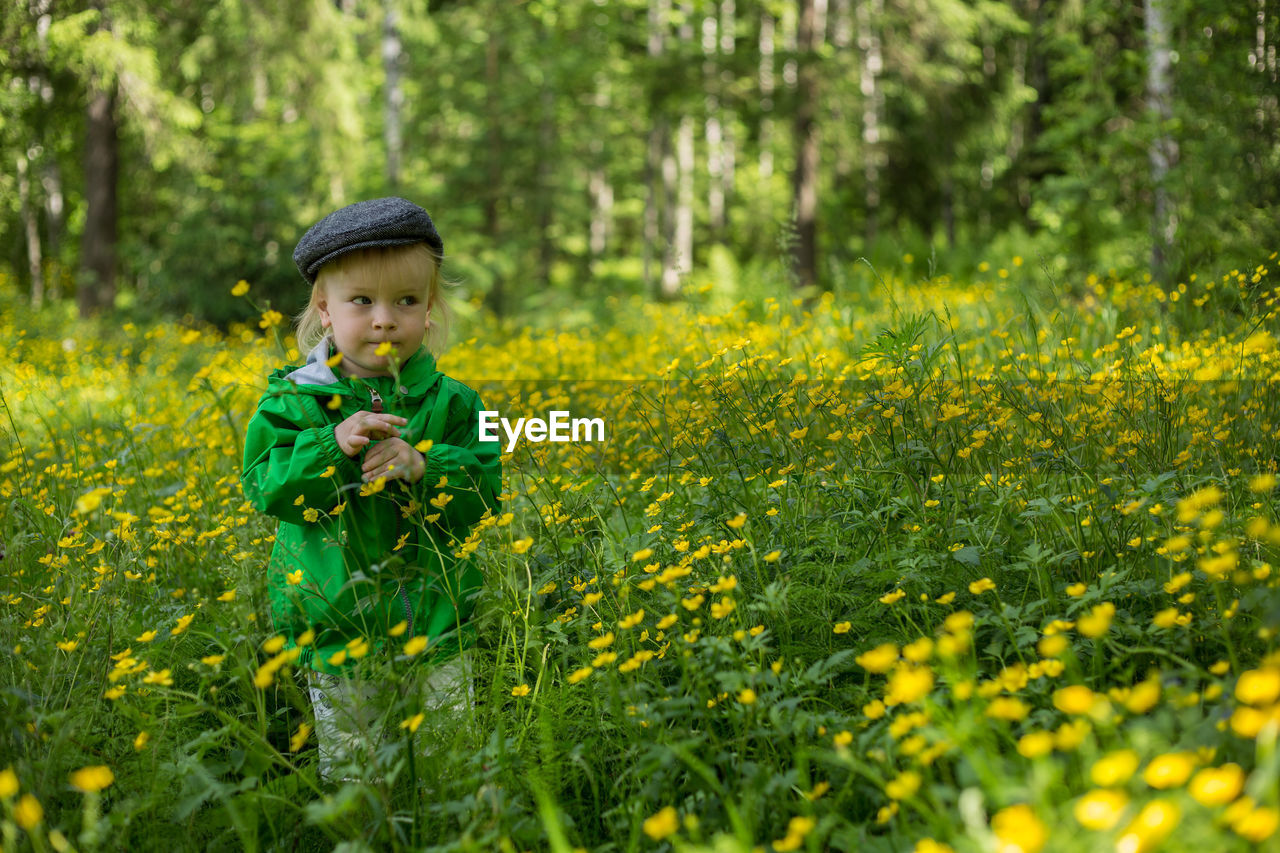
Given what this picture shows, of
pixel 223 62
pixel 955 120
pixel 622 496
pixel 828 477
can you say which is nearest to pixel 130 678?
pixel 622 496

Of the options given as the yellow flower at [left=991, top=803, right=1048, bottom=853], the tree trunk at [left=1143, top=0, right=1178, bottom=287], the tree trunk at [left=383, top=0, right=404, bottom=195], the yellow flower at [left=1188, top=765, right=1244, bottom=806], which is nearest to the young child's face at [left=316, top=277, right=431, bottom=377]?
the yellow flower at [left=991, top=803, right=1048, bottom=853]

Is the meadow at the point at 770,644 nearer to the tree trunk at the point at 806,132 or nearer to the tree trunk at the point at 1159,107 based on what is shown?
the tree trunk at the point at 1159,107

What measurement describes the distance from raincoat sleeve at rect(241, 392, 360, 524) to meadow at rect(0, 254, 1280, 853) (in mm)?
228

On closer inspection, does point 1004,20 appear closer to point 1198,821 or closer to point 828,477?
point 828,477

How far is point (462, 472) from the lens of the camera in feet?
7.49

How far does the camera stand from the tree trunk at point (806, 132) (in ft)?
36.3

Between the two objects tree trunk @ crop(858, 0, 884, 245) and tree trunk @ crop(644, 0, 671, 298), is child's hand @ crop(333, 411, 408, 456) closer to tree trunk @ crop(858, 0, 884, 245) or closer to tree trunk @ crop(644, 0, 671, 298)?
tree trunk @ crop(644, 0, 671, 298)

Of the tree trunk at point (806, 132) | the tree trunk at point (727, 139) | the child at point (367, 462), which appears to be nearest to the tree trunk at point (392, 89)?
the tree trunk at point (806, 132)

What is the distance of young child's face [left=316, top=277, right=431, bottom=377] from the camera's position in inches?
90.0

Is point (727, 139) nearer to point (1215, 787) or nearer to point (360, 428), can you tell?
point (360, 428)

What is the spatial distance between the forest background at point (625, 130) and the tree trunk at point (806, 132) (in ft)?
0.12

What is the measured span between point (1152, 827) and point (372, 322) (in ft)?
6.27

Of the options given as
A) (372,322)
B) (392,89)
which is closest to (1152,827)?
(372,322)

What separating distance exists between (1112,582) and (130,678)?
2123mm
